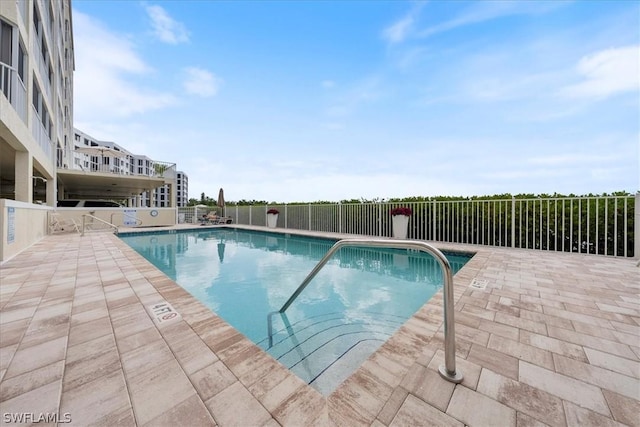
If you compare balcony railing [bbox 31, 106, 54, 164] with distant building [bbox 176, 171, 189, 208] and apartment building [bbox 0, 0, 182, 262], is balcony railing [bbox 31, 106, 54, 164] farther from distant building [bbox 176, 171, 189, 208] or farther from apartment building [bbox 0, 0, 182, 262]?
distant building [bbox 176, 171, 189, 208]

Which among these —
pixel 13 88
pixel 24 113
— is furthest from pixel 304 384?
pixel 24 113

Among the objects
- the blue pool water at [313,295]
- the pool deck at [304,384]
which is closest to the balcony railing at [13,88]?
the blue pool water at [313,295]

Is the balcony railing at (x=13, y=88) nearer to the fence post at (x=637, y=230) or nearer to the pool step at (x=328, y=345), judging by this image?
the pool step at (x=328, y=345)

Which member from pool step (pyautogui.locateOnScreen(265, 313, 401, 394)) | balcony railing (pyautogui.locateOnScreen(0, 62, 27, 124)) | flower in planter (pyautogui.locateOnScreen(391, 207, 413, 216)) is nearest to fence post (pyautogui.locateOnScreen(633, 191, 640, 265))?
flower in planter (pyautogui.locateOnScreen(391, 207, 413, 216))

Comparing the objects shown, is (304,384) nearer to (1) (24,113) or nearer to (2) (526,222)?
(2) (526,222)

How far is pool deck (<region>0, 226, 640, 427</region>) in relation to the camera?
1.15 meters

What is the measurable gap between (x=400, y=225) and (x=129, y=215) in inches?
A: 523

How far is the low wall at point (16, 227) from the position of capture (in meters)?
4.22

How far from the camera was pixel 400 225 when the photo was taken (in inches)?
302

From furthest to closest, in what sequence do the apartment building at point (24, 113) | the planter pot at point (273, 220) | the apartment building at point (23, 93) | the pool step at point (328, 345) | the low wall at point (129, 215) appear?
the planter pot at point (273, 220) → the low wall at point (129, 215) → the apartment building at point (23, 93) → the apartment building at point (24, 113) → the pool step at point (328, 345)

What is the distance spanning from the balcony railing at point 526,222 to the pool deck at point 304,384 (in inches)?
133

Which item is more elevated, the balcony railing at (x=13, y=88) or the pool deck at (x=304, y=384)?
the balcony railing at (x=13, y=88)

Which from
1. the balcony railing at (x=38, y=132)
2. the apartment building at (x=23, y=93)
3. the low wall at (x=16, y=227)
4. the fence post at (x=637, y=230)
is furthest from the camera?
the balcony railing at (x=38, y=132)

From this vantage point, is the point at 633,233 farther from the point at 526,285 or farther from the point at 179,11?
the point at 179,11
